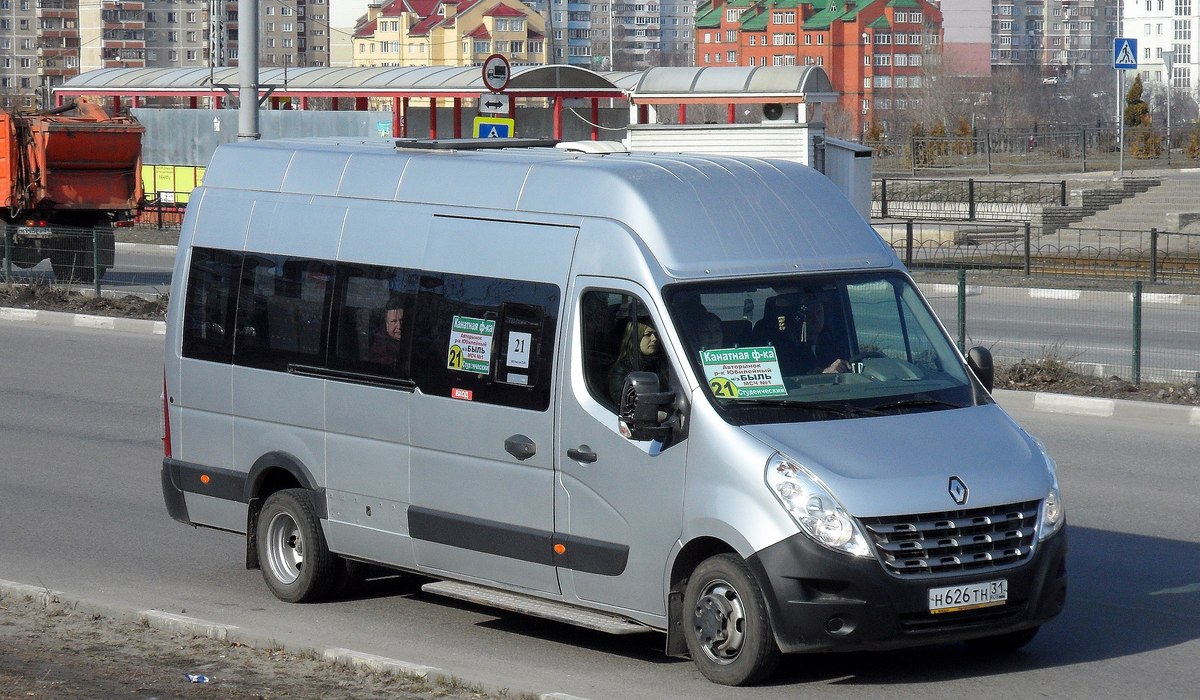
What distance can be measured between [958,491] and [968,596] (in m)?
0.41

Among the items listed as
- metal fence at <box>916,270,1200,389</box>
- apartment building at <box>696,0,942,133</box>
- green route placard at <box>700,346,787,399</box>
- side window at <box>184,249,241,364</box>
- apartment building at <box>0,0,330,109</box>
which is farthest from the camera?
apartment building at <box>0,0,330,109</box>

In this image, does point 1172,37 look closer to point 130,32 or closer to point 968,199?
point 968,199

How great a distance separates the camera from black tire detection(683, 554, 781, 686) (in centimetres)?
611

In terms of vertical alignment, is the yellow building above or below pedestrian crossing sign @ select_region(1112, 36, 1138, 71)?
above

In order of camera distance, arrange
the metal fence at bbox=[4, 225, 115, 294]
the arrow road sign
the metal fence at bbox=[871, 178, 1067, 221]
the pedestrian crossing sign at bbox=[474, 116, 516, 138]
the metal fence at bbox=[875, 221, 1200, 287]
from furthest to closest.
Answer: the metal fence at bbox=[871, 178, 1067, 221] < the metal fence at bbox=[875, 221, 1200, 287] < the metal fence at bbox=[4, 225, 115, 294] < the arrow road sign < the pedestrian crossing sign at bbox=[474, 116, 516, 138]

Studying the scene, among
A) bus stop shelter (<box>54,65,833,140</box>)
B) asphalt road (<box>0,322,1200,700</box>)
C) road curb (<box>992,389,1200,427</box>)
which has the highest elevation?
bus stop shelter (<box>54,65,833,140</box>)

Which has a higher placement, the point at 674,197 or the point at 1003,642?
the point at 674,197

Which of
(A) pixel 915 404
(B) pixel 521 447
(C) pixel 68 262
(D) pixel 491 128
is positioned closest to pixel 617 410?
(B) pixel 521 447

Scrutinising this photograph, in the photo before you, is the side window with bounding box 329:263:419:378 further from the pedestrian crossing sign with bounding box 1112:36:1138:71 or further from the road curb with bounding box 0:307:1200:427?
the pedestrian crossing sign with bounding box 1112:36:1138:71

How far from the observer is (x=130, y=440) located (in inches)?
518

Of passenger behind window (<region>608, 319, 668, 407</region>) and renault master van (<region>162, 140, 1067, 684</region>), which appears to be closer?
renault master van (<region>162, 140, 1067, 684</region>)

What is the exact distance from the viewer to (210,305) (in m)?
8.44

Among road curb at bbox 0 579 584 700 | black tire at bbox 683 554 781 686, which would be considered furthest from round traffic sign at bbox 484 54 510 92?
black tire at bbox 683 554 781 686

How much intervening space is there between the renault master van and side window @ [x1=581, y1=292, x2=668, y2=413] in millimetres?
10
